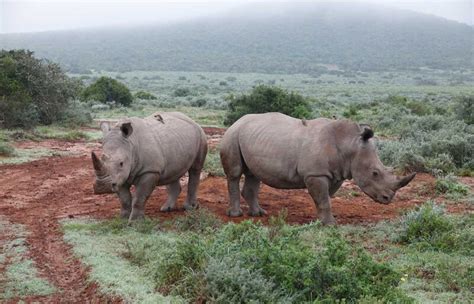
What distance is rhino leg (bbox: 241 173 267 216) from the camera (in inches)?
423

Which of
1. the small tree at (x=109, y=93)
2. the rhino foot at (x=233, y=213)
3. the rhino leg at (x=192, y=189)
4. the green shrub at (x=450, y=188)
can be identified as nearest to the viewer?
the rhino foot at (x=233, y=213)

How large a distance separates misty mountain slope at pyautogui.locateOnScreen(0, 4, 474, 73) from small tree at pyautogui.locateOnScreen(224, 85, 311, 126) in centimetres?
6663

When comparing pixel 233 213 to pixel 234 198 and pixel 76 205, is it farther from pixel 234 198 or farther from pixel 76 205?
pixel 76 205

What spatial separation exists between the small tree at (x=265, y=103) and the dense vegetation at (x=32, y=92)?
5910 mm

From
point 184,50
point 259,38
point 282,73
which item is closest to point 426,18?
point 259,38


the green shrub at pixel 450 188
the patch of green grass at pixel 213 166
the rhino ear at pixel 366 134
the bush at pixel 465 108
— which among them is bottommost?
the bush at pixel 465 108

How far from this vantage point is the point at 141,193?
9625 mm

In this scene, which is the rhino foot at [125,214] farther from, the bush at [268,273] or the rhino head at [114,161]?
the bush at [268,273]

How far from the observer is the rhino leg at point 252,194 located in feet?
35.3

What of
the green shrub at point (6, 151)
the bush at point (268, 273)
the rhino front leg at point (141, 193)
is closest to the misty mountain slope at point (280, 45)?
the green shrub at point (6, 151)

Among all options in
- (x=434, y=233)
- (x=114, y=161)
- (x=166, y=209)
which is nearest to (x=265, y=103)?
(x=166, y=209)

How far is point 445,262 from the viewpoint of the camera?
7.55 meters

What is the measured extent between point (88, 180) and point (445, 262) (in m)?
8.51

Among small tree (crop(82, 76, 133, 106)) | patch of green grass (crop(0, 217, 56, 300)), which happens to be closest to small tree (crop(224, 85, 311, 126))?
small tree (crop(82, 76, 133, 106))
